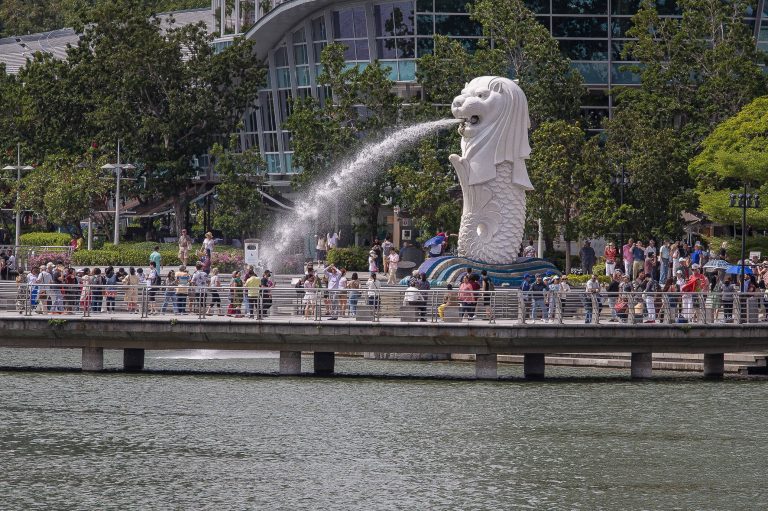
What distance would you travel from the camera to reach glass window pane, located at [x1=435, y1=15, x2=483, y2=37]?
81438mm

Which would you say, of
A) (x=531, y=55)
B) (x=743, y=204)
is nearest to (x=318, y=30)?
(x=531, y=55)

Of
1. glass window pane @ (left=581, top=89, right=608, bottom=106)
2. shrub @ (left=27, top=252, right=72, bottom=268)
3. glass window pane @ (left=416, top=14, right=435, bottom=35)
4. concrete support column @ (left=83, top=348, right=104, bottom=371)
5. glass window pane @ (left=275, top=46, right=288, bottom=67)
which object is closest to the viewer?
concrete support column @ (left=83, top=348, right=104, bottom=371)

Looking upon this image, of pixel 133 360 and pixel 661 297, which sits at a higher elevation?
pixel 661 297

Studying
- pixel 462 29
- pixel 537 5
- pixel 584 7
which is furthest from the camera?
pixel 584 7

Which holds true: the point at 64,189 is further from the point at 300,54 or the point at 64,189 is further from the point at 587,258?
the point at 587,258

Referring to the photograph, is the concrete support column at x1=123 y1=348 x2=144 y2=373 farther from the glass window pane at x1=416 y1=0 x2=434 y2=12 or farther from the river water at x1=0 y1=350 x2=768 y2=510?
the glass window pane at x1=416 y1=0 x2=434 y2=12

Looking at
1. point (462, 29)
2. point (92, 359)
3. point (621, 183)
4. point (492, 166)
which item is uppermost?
point (462, 29)

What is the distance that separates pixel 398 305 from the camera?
46094 mm

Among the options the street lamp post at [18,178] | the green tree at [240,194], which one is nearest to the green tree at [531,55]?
the green tree at [240,194]

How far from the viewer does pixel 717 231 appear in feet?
266

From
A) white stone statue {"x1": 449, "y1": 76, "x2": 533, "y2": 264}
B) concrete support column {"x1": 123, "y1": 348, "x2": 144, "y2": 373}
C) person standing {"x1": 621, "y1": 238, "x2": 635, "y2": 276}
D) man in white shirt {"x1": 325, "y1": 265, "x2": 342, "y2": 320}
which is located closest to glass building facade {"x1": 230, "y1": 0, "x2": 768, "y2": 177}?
person standing {"x1": 621, "y1": 238, "x2": 635, "y2": 276}

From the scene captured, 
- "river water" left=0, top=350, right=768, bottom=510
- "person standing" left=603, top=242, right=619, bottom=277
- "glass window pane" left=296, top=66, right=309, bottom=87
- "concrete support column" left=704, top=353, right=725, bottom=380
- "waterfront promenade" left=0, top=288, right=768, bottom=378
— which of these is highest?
"glass window pane" left=296, top=66, right=309, bottom=87

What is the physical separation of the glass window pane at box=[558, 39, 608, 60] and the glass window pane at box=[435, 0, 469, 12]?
16.4ft

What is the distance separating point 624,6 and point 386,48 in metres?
11.0
